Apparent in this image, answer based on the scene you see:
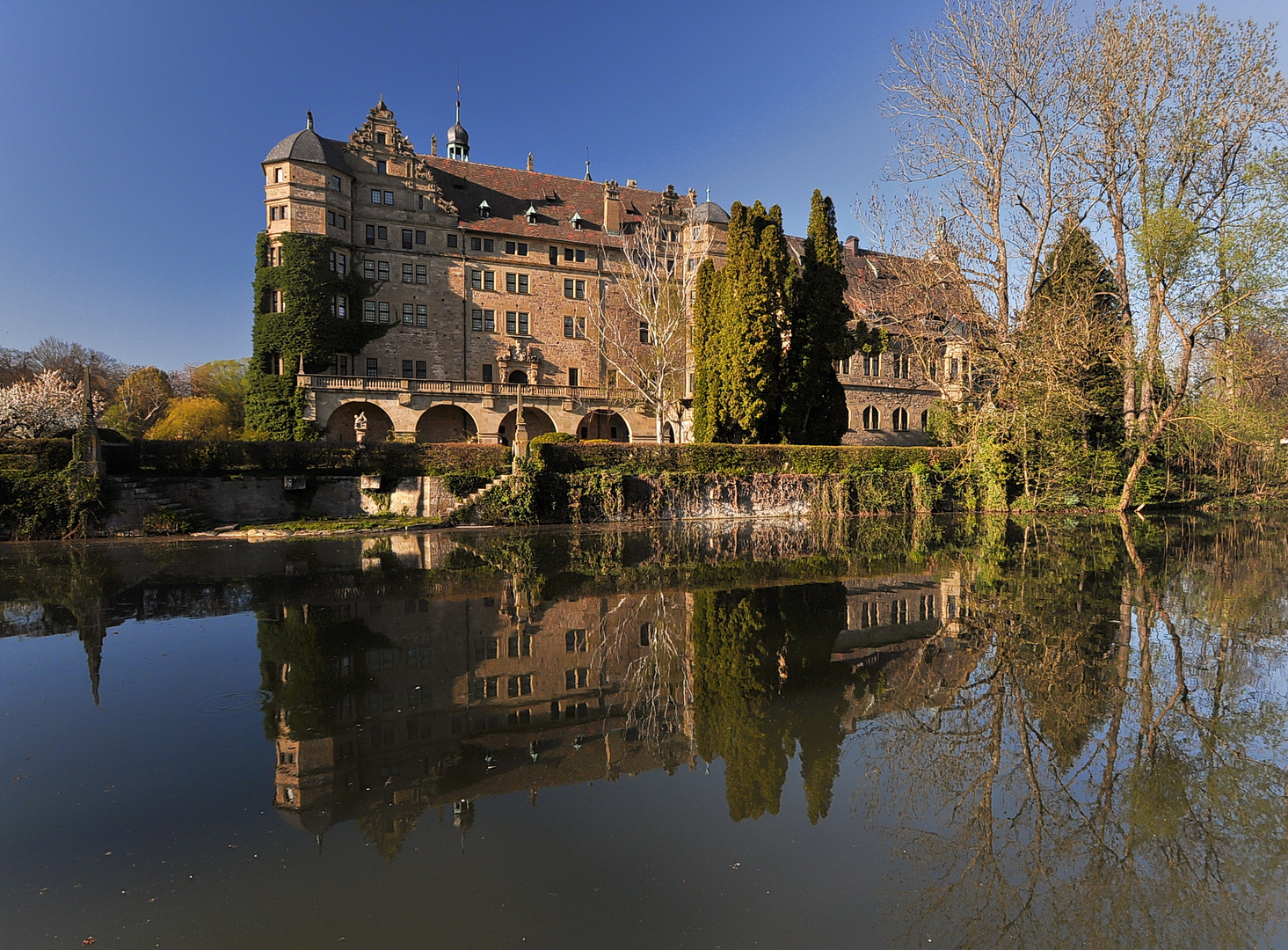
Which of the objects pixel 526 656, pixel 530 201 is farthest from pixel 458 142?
pixel 526 656

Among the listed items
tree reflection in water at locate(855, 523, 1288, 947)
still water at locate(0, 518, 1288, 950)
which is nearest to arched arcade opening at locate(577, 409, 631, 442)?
still water at locate(0, 518, 1288, 950)

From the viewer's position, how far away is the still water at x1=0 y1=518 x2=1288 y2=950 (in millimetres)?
3168

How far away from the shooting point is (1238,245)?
21281mm

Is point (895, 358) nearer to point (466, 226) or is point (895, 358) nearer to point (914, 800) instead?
point (466, 226)

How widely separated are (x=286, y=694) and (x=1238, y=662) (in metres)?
8.51

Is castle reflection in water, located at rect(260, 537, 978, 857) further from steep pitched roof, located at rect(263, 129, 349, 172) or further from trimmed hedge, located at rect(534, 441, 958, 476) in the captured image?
steep pitched roof, located at rect(263, 129, 349, 172)

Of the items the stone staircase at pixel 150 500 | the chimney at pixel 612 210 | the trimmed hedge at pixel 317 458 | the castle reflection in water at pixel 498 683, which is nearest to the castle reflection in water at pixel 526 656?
the castle reflection in water at pixel 498 683

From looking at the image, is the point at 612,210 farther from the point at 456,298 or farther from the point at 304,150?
the point at 304,150

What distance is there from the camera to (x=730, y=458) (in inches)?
931

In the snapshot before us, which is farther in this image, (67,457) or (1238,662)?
(67,457)

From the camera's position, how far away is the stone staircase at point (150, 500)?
1803 centimetres

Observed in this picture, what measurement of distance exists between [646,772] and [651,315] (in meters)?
29.2

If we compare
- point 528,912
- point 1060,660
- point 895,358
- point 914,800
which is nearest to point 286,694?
point 528,912

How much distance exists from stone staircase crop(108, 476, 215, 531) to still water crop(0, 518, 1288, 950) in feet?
30.3
